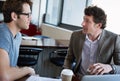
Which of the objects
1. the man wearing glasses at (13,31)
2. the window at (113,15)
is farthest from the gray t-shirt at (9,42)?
the window at (113,15)

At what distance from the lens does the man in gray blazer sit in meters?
2.31

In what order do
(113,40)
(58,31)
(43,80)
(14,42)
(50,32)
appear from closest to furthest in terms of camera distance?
(43,80) < (14,42) < (113,40) < (58,31) < (50,32)

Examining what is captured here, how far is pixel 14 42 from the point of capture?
2.03 meters

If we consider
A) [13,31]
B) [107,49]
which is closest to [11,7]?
[13,31]

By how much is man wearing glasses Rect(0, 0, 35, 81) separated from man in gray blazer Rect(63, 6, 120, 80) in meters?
0.58

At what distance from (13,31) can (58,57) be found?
2.00 m

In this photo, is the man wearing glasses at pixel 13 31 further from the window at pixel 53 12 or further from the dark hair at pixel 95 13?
the window at pixel 53 12

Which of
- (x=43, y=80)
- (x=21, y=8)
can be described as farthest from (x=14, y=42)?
(x=43, y=80)

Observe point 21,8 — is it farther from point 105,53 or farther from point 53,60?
point 53,60

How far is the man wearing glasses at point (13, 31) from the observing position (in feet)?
6.11

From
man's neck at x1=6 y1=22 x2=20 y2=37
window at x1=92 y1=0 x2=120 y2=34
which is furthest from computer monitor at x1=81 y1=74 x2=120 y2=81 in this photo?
window at x1=92 y1=0 x2=120 y2=34

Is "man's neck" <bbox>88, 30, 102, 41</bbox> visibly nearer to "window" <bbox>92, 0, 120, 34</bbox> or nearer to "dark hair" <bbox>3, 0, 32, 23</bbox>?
"dark hair" <bbox>3, 0, 32, 23</bbox>

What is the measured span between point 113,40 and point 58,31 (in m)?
3.87

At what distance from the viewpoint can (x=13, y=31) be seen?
204 centimetres
